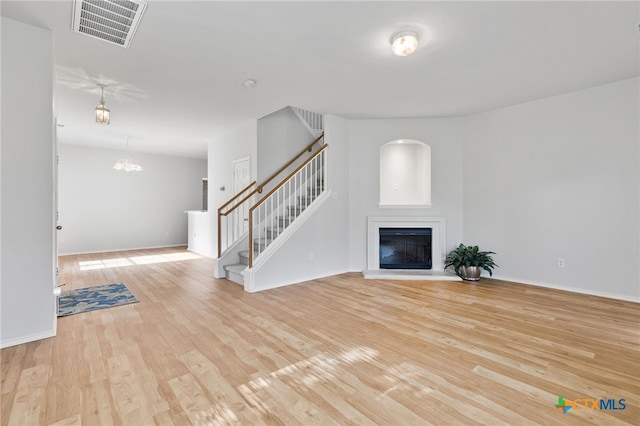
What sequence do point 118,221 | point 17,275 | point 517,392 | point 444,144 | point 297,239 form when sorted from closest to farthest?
point 517,392 < point 17,275 < point 297,239 < point 444,144 < point 118,221

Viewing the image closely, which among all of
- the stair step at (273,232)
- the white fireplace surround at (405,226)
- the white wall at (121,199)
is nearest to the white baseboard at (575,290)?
the white fireplace surround at (405,226)

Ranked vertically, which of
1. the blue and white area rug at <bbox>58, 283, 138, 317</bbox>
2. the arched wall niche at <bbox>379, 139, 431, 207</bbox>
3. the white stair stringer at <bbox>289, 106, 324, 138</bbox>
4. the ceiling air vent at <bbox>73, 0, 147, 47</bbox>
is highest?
the white stair stringer at <bbox>289, 106, 324, 138</bbox>

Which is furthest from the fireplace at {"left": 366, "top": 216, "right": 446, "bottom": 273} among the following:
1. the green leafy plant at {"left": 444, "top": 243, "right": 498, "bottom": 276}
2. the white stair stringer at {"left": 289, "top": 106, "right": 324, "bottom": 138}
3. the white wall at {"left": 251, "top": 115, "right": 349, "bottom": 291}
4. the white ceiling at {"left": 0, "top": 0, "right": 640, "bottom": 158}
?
the white stair stringer at {"left": 289, "top": 106, "right": 324, "bottom": 138}

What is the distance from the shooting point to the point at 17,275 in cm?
249

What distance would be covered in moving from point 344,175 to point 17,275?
4.44m

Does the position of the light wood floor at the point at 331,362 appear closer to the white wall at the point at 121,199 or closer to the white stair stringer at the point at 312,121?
the white stair stringer at the point at 312,121

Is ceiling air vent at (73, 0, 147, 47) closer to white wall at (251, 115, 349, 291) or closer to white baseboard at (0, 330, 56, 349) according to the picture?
white baseboard at (0, 330, 56, 349)

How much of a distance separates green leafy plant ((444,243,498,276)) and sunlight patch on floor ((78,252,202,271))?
5.81m

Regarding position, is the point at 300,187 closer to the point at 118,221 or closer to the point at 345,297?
the point at 345,297

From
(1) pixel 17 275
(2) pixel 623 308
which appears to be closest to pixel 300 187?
(1) pixel 17 275

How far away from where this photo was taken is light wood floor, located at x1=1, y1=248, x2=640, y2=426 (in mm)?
1678

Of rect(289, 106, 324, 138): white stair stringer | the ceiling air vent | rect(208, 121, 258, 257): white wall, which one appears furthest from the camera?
rect(289, 106, 324, 138): white stair stringer

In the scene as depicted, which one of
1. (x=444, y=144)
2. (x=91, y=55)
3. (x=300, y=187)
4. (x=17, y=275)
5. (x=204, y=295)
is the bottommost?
(x=204, y=295)

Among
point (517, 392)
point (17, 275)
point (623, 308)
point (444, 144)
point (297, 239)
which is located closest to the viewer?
point (517, 392)
